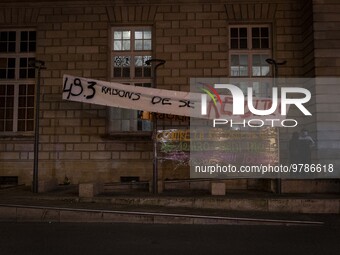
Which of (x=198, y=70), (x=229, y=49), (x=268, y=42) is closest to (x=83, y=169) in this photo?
(x=198, y=70)

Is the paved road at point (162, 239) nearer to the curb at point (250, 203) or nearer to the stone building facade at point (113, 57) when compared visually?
the curb at point (250, 203)

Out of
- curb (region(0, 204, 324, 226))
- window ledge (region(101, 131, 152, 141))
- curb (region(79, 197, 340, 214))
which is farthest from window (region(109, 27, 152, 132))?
curb (region(0, 204, 324, 226))

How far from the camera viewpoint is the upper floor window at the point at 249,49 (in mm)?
18422

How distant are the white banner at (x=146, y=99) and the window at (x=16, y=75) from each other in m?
4.92

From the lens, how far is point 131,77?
18.6m

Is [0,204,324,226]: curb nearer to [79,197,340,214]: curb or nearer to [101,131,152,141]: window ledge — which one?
[79,197,340,214]: curb

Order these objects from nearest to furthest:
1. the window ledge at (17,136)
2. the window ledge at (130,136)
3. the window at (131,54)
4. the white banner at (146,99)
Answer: the white banner at (146,99), the window ledge at (130,136), the window ledge at (17,136), the window at (131,54)

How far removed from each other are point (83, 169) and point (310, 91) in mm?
9126

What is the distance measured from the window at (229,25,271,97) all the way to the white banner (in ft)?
12.8

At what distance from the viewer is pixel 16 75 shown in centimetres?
1880

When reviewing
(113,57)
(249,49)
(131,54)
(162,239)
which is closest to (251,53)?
(249,49)

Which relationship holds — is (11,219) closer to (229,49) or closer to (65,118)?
(65,118)

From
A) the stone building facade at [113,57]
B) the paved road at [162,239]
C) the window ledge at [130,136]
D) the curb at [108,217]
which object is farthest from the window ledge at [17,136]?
the paved road at [162,239]

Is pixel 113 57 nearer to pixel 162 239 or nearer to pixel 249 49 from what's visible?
pixel 249 49
